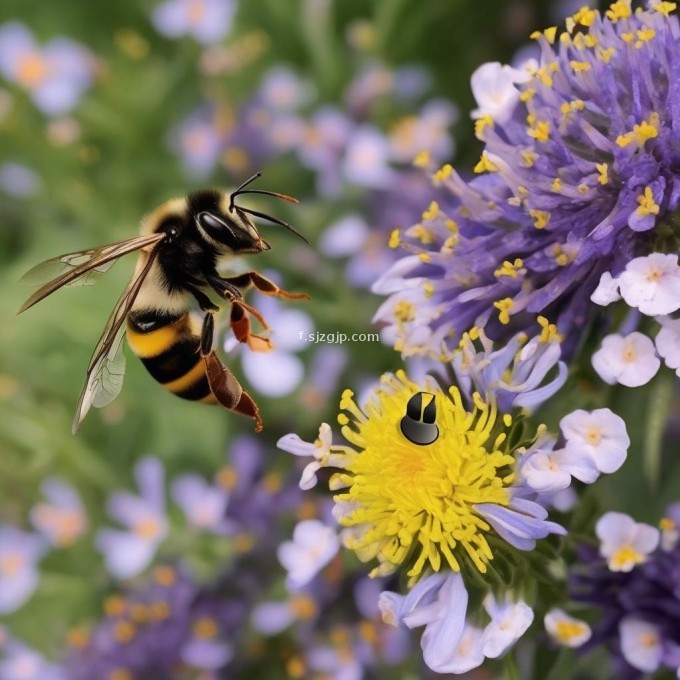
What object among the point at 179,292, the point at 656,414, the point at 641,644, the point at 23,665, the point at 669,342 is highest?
the point at 179,292

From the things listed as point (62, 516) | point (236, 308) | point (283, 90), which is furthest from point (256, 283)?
point (283, 90)

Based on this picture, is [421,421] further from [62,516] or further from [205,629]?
[62,516]

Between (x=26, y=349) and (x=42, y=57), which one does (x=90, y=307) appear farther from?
(x=42, y=57)

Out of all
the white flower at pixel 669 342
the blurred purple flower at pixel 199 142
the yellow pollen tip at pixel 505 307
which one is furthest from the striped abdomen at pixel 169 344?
the blurred purple flower at pixel 199 142

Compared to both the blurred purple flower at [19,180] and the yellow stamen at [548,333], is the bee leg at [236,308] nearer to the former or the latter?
the yellow stamen at [548,333]

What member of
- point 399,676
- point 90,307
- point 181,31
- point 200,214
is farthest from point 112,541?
point 181,31
